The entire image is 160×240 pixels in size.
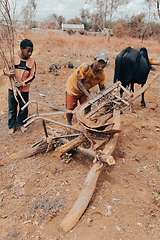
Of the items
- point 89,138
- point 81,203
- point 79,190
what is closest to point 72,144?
point 89,138

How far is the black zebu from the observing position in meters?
4.40

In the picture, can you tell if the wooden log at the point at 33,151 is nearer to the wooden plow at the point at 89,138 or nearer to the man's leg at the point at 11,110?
the wooden plow at the point at 89,138

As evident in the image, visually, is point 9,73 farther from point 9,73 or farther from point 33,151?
point 33,151

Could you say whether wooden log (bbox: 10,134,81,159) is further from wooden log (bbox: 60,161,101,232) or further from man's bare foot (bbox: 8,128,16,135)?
wooden log (bbox: 60,161,101,232)

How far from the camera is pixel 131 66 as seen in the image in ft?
14.6

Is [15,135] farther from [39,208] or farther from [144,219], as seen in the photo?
[144,219]

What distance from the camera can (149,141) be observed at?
3707 mm

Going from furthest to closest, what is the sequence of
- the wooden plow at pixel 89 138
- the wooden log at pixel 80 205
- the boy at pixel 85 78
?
the boy at pixel 85 78, the wooden plow at pixel 89 138, the wooden log at pixel 80 205

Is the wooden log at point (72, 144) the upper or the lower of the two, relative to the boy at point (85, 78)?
lower

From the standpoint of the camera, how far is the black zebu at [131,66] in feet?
14.4

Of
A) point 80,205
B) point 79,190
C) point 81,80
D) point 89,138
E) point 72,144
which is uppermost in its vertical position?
point 81,80

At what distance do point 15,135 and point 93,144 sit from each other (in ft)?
6.27

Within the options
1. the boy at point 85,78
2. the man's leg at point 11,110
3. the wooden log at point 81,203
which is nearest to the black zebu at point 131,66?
the boy at point 85,78

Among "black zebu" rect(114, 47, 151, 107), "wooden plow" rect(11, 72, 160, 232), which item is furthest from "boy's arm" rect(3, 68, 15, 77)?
"black zebu" rect(114, 47, 151, 107)
